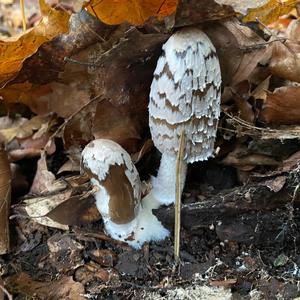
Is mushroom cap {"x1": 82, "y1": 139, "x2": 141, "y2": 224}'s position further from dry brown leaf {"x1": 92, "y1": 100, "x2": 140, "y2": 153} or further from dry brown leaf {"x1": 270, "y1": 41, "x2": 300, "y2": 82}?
dry brown leaf {"x1": 270, "y1": 41, "x2": 300, "y2": 82}

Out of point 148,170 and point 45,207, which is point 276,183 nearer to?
point 148,170

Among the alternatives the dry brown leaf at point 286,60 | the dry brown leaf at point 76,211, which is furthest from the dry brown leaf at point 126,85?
the dry brown leaf at point 286,60

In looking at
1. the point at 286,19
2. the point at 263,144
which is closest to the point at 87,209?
the point at 263,144

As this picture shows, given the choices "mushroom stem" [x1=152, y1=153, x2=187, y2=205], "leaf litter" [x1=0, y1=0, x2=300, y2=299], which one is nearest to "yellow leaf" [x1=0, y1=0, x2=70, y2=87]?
"leaf litter" [x1=0, y1=0, x2=300, y2=299]

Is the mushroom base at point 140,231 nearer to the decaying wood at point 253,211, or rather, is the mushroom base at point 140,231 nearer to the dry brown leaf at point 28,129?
the decaying wood at point 253,211

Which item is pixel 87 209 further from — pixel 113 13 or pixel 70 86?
pixel 113 13

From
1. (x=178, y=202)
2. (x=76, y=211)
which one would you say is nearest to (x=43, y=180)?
(x=76, y=211)
